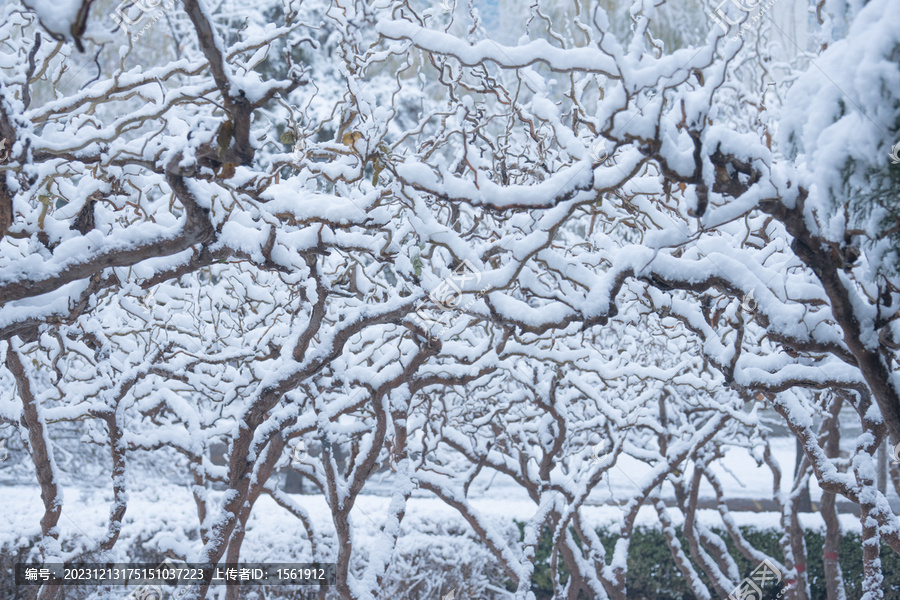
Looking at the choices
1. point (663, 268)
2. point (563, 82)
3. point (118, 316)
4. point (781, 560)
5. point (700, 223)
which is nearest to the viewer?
point (700, 223)

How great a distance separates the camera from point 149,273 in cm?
386

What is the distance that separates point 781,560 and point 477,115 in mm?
8736

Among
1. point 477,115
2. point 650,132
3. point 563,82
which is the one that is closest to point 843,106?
point 650,132

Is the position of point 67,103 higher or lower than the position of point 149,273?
higher

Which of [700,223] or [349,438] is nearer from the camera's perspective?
[700,223]

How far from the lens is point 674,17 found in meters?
11.1

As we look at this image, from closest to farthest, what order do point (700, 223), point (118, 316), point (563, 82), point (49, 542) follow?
1. point (700, 223)
2. point (49, 542)
3. point (118, 316)
4. point (563, 82)

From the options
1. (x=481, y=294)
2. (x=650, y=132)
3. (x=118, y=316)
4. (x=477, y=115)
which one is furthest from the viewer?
(x=118, y=316)

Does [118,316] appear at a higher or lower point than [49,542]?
higher

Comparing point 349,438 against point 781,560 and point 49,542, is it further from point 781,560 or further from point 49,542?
point 781,560

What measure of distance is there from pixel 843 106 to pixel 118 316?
671 cm

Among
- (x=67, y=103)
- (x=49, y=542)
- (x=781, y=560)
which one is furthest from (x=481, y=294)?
(x=781, y=560)

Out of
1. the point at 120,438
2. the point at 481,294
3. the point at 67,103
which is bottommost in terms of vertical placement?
the point at 120,438

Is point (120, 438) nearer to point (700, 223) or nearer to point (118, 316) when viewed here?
point (118, 316)
